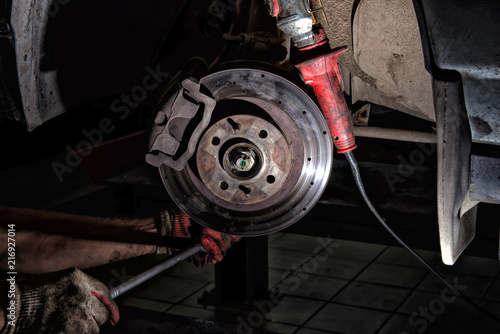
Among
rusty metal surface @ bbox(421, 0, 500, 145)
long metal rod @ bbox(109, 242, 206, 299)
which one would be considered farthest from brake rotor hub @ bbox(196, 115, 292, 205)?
rusty metal surface @ bbox(421, 0, 500, 145)

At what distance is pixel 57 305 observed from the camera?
3.99 ft

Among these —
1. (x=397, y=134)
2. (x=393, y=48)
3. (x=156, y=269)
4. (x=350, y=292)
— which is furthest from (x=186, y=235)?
(x=350, y=292)

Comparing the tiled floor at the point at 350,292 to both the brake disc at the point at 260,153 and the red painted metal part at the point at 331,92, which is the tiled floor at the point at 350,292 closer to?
the brake disc at the point at 260,153

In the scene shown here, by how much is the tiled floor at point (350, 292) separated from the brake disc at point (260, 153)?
3.07 feet

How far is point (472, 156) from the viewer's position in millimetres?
1059

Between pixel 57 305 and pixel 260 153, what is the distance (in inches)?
21.7

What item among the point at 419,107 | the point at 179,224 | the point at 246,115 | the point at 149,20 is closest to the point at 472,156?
the point at 419,107

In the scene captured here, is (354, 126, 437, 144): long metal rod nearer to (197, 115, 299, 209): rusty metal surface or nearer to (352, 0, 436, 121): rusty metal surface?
(352, 0, 436, 121): rusty metal surface

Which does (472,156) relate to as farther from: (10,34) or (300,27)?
(10,34)

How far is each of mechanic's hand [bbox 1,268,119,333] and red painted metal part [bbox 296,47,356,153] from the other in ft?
2.12

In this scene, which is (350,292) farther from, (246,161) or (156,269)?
(246,161)

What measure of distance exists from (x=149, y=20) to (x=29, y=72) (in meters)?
0.41

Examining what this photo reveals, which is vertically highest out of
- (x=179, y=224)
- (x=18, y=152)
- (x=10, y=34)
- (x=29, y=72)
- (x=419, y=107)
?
(x=10, y=34)

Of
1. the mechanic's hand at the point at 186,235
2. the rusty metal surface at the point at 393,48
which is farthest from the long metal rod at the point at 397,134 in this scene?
the mechanic's hand at the point at 186,235
